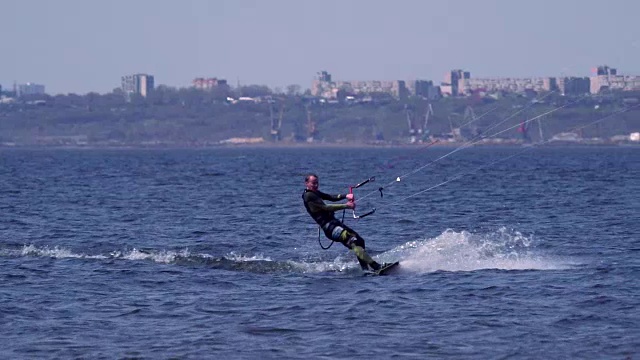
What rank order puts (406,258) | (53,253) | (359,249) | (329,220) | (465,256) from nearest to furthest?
(359,249) → (329,220) → (465,256) → (406,258) → (53,253)

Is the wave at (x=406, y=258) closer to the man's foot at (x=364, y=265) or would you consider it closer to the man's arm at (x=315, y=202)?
the man's foot at (x=364, y=265)

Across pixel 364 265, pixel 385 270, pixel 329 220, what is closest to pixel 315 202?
pixel 329 220

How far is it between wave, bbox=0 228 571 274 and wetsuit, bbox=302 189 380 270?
2.23 ft

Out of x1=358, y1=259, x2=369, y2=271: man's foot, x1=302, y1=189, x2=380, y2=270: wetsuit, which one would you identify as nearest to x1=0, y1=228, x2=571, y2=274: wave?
x1=358, y1=259, x2=369, y2=271: man's foot

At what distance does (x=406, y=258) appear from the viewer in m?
24.5

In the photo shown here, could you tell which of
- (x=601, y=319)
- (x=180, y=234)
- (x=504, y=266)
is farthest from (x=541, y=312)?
(x=180, y=234)

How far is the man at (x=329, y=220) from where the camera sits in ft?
73.3

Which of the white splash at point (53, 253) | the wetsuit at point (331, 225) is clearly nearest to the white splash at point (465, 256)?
the wetsuit at point (331, 225)

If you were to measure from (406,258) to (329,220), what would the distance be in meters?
2.40

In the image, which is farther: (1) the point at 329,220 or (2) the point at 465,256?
(2) the point at 465,256

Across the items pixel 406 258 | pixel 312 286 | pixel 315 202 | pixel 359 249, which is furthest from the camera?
pixel 406 258

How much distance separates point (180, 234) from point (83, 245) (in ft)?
12.2

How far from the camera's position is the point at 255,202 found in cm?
4594

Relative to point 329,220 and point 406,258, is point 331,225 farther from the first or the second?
point 406,258
